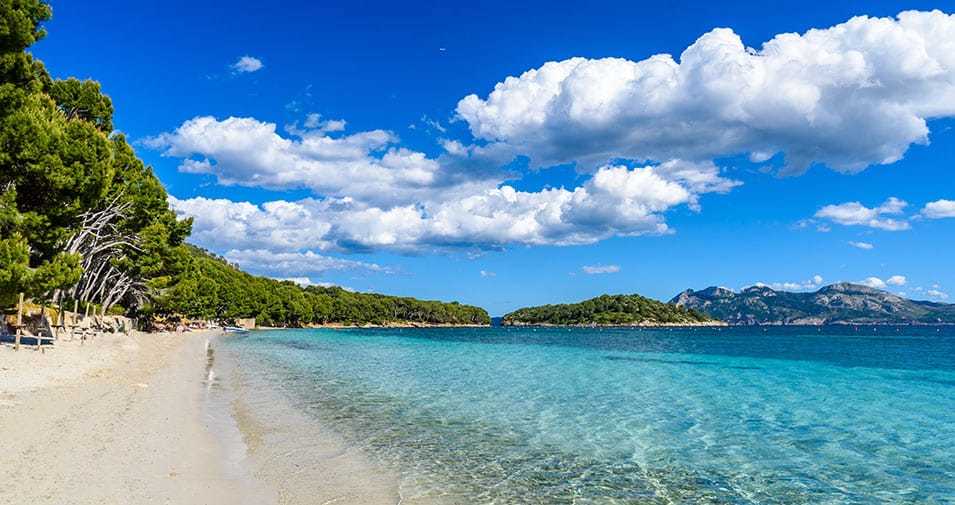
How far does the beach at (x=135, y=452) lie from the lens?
9.33 meters

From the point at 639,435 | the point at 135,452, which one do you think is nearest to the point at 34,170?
the point at 135,452

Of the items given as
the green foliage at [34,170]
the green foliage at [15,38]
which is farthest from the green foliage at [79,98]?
the green foliage at [15,38]

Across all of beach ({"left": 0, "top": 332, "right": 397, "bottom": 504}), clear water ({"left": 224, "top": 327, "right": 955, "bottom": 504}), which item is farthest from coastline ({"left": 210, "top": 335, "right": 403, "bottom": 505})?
clear water ({"left": 224, "top": 327, "right": 955, "bottom": 504})

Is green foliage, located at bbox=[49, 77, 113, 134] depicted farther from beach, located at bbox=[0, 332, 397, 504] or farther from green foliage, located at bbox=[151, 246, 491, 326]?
green foliage, located at bbox=[151, 246, 491, 326]

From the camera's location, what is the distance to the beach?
9.33 metres

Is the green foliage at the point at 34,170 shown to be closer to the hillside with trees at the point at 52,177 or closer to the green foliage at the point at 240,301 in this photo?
the hillside with trees at the point at 52,177

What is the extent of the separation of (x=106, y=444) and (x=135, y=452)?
0.82 metres

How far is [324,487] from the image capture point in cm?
1094

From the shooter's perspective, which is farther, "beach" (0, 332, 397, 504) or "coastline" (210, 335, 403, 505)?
"coastline" (210, 335, 403, 505)

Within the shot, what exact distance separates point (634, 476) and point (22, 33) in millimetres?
29324

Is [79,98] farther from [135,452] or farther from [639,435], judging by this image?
[639,435]

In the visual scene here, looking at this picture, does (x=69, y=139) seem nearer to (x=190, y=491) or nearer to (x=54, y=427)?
(x=54, y=427)

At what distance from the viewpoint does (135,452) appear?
11742 mm

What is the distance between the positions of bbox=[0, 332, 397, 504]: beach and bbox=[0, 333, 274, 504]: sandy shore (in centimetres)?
2
